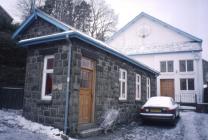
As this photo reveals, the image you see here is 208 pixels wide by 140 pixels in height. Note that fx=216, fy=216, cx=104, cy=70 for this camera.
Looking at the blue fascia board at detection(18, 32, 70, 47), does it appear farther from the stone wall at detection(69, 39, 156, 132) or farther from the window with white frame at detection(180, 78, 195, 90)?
the window with white frame at detection(180, 78, 195, 90)

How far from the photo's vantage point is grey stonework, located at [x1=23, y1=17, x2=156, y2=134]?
323 inches

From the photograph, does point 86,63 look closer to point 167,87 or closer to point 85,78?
point 85,78

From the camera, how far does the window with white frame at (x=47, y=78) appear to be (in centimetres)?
908

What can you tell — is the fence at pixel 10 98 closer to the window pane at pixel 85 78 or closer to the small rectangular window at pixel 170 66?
the window pane at pixel 85 78

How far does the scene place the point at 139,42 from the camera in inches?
960

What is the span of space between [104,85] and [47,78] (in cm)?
262

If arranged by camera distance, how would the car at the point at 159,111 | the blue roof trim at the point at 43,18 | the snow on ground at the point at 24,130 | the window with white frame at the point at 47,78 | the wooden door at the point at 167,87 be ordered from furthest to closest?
1. the wooden door at the point at 167,87
2. the car at the point at 159,111
3. the window with white frame at the point at 47,78
4. the blue roof trim at the point at 43,18
5. the snow on ground at the point at 24,130

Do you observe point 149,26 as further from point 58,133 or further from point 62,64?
point 58,133

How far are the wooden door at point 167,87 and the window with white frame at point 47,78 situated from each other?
15137mm

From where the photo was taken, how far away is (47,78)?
9.27 m

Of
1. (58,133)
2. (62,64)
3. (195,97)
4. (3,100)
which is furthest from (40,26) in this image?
(195,97)

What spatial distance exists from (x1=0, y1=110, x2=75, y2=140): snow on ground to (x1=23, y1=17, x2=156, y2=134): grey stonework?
356 millimetres

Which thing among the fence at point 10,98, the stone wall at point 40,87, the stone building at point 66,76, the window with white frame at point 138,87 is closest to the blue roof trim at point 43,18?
the stone building at point 66,76

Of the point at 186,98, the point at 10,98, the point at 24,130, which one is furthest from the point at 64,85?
the point at 186,98
